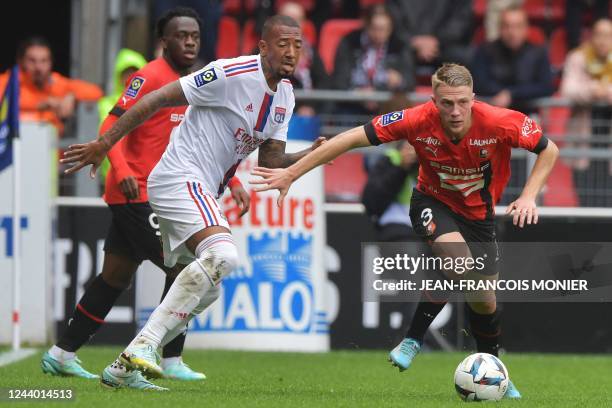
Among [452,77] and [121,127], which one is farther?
[452,77]

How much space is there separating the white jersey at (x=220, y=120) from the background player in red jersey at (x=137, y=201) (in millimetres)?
816

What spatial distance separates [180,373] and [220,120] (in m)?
2.06

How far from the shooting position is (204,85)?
7812mm

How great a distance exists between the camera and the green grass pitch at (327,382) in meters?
7.37

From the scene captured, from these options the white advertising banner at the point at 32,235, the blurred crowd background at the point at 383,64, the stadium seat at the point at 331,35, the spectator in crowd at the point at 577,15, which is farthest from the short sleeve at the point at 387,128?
the spectator in crowd at the point at 577,15

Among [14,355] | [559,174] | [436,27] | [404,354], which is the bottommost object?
[14,355]

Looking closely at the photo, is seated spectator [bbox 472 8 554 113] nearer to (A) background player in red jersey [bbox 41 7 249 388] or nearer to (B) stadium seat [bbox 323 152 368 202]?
(B) stadium seat [bbox 323 152 368 202]

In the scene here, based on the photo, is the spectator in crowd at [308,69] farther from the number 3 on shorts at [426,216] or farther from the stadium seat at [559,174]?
the number 3 on shorts at [426,216]

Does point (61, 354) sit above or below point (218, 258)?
below

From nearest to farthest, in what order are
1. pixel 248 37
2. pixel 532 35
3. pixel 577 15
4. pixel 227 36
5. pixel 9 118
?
pixel 9 118 < pixel 248 37 < pixel 227 36 < pixel 577 15 < pixel 532 35

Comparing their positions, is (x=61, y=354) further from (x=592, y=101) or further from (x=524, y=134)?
(x=592, y=101)

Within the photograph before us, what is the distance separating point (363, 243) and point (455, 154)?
4883 millimetres

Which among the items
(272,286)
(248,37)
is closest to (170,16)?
(272,286)

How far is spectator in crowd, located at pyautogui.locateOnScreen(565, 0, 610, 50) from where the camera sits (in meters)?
16.9
